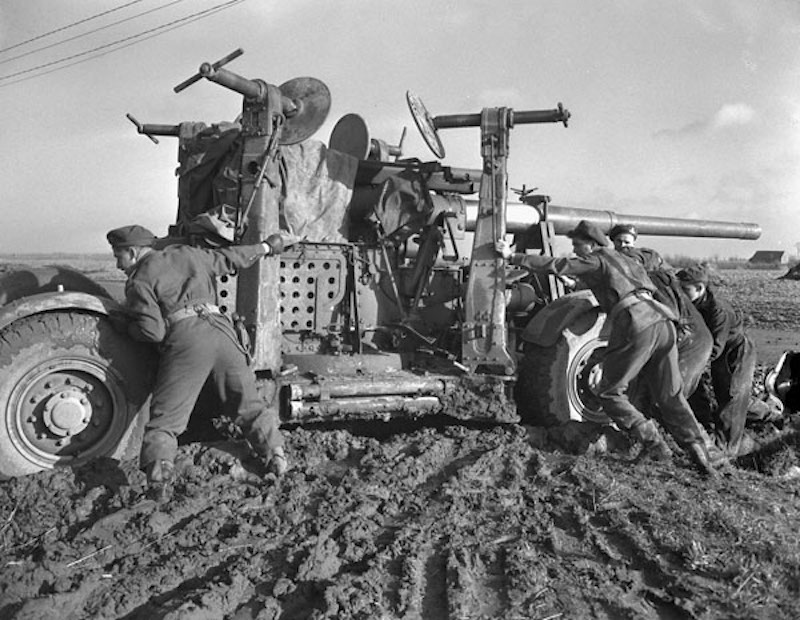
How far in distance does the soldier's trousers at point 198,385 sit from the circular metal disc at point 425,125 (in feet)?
8.49

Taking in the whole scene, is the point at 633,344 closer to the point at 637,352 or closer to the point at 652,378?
the point at 637,352

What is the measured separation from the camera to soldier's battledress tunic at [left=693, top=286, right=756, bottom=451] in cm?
752

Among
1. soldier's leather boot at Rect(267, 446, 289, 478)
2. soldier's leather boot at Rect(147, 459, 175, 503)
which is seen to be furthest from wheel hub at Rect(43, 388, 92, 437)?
soldier's leather boot at Rect(267, 446, 289, 478)

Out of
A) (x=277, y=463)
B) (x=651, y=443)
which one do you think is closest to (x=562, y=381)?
(x=651, y=443)

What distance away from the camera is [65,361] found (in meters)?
5.64

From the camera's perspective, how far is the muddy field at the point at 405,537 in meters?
3.93

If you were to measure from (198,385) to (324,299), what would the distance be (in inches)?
67.1

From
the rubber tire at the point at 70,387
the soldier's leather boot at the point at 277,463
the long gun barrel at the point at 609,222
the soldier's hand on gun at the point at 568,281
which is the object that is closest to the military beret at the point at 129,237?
the rubber tire at the point at 70,387

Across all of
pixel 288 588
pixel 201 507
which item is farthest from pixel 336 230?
pixel 288 588

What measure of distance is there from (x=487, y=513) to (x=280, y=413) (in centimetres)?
192

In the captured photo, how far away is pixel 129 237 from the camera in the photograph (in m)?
5.87

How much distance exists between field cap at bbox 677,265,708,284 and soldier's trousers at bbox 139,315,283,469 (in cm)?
409

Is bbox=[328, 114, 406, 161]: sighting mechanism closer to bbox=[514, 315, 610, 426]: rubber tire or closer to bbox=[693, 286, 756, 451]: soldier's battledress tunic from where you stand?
bbox=[514, 315, 610, 426]: rubber tire

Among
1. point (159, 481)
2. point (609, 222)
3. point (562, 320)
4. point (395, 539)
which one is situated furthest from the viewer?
point (609, 222)
